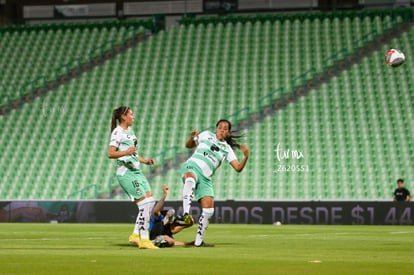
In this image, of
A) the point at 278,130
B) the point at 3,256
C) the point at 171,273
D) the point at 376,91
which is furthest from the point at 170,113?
the point at 171,273

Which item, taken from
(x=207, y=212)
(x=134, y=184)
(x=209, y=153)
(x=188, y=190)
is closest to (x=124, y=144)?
(x=134, y=184)

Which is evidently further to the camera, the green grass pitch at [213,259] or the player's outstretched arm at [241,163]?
the player's outstretched arm at [241,163]

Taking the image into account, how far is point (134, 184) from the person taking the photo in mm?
15852

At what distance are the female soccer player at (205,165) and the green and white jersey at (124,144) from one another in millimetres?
1186

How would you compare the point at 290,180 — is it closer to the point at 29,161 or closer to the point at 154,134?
the point at 154,134

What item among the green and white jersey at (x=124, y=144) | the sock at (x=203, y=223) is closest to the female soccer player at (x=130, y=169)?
the green and white jersey at (x=124, y=144)

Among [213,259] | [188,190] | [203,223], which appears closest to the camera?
[213,259]

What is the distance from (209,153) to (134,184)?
1793 millimetres

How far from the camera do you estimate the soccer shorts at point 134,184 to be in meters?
15.8

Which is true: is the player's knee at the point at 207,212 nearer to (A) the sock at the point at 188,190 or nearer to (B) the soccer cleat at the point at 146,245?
(A) the sock at the point at 188,190

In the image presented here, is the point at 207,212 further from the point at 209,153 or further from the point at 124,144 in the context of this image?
the point at 124,144

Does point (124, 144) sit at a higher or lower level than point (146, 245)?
higher

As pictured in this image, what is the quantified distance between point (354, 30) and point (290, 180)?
9.52 metres

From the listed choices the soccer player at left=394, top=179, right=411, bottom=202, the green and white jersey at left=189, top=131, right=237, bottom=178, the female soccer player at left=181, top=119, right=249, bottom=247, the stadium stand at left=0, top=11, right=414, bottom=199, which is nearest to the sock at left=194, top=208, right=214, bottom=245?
the female soccer player at left=181, top=119, right=249, bottom=247
